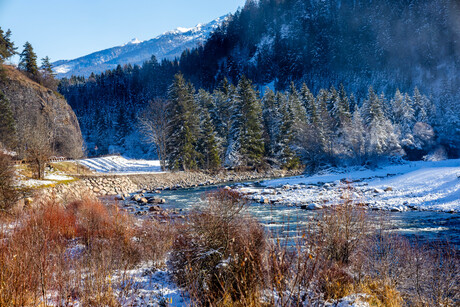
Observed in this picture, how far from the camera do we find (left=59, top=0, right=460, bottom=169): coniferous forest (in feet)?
133

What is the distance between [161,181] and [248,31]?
113 metres

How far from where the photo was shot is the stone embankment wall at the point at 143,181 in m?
22.2

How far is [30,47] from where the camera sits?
4434 cm

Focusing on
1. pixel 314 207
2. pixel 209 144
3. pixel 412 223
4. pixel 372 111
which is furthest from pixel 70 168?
pixel 372 111

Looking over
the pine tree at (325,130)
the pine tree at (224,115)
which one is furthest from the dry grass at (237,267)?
the pine tree at (224,115)

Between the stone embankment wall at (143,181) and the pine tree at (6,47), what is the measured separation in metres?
26.4

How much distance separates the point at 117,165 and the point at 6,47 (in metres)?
23.6

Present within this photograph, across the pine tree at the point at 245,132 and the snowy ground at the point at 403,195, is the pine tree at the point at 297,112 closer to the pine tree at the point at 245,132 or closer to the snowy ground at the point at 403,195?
the pine tree at the point at 245,132

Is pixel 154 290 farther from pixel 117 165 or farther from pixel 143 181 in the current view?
pixel 117 165

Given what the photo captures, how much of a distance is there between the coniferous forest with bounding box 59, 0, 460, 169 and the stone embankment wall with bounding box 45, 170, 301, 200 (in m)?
2.01

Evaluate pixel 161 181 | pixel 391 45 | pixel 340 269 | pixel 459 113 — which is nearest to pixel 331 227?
pixel 340 269

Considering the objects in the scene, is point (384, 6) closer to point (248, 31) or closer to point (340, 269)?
point (248, 31)

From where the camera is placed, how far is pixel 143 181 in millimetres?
31016

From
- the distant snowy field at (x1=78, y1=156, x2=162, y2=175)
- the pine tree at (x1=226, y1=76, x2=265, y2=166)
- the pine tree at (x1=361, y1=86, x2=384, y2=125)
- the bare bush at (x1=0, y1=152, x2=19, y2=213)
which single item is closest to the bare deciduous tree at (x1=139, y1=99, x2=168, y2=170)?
the distant snowy field at (x1=78, y1=156, x2=162, y2=175)
